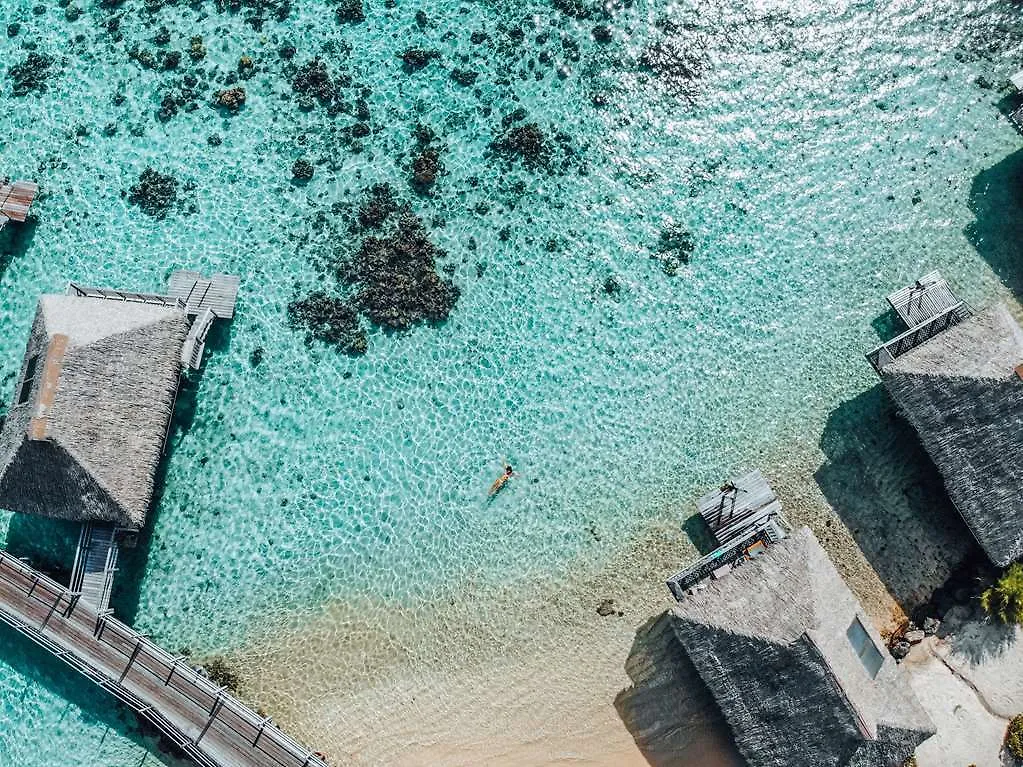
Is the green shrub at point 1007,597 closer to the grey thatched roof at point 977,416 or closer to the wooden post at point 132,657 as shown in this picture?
the grey thatched roof at point 977,416

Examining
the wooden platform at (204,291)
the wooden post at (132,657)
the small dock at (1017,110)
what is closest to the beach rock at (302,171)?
the wooden platform at (204,291)

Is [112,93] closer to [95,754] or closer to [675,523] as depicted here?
[95,754]

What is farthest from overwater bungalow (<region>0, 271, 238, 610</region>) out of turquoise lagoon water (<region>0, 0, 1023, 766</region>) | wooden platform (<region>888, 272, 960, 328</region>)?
wooden platform (<region>888, 272, 960, 328</region>)

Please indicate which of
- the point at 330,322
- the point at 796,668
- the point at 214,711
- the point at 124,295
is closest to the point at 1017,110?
the point at 796,668

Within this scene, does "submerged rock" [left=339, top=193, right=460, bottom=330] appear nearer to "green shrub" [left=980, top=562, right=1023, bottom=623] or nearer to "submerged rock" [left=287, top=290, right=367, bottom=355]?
"submerged rock" [left=287, top=290, right=367, bottom=355]

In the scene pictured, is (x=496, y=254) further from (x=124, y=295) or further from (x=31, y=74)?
Result: (x=31, y=74)

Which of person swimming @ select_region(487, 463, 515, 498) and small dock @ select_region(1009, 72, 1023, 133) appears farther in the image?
small dock @ select_region(1009, 72, 1023, 133)
